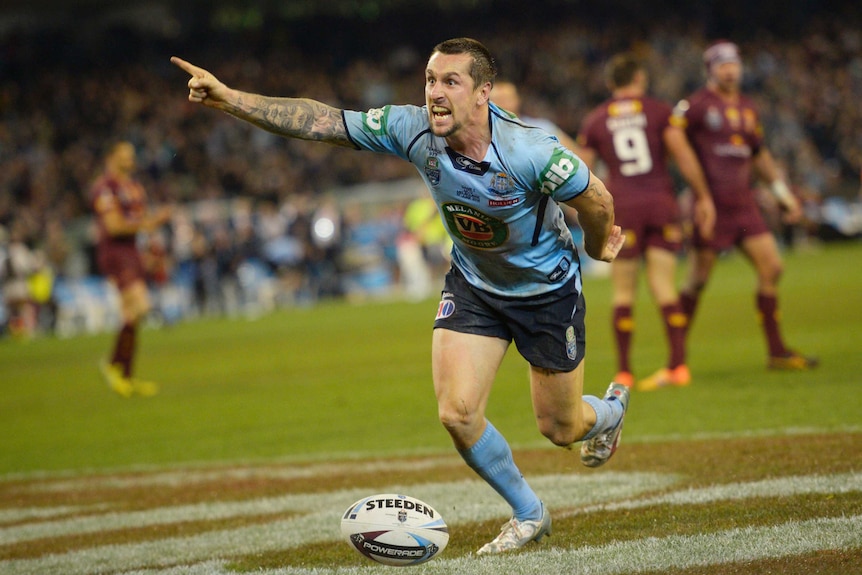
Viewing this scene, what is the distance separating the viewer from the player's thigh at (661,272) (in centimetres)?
1017

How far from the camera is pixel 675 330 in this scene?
10.2 m

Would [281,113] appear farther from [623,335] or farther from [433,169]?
[623,335]

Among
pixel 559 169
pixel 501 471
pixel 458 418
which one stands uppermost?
pixel 559 169

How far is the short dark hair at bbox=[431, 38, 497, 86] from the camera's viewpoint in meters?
4.95

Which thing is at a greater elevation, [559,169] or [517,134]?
[517,134]

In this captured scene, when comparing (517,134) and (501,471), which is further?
(501,471)

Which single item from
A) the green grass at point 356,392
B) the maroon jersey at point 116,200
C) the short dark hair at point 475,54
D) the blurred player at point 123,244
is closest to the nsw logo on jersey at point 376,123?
the short dark hair at point 475,54

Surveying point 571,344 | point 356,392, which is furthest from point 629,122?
point 571,344

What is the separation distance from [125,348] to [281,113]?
8763 millimetres

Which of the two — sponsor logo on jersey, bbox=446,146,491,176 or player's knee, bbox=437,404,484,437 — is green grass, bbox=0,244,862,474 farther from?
sponsor logo on jersey, bbox=446,146,491,176

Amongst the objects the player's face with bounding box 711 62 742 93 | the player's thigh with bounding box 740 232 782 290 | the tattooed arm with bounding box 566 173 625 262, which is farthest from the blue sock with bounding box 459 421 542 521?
the player's face with bounding box 711 62 742 93

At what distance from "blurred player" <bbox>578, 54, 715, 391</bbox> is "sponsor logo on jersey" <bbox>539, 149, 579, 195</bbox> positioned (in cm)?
535

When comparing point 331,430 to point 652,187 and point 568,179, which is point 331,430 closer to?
point 652,187

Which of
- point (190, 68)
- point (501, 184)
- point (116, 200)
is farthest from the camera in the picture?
point (116, 200)
